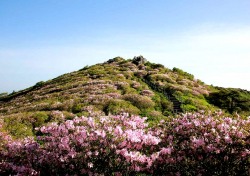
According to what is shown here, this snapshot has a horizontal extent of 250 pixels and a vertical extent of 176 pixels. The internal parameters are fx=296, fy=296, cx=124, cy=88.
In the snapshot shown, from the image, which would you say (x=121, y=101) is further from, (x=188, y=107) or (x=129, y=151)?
(x=129, y=151)

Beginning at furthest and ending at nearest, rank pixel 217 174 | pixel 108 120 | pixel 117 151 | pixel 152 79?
1. pixel 152 79
2. pixel 108 120
3. pixel 217 174
4. pixel 117 151

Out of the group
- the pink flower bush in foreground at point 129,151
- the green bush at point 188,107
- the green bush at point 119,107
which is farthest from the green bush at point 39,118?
the green bush at point 188,107

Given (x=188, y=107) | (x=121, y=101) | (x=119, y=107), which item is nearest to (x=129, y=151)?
(x=119, y=107)

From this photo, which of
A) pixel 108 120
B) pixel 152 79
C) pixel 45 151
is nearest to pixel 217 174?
pixel 108 120

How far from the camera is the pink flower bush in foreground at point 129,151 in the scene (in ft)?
37.4

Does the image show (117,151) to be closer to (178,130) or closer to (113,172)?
(113,172)

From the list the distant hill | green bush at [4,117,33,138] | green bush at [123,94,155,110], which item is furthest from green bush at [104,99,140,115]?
green bush at [4,117,33,138]

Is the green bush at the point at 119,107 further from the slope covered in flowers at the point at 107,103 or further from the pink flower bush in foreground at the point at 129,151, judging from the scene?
the pink flower bush in foreground at the point at 129,151

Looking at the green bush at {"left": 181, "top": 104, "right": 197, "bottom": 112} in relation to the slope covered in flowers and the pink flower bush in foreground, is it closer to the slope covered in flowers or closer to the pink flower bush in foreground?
the slope covered in flowers

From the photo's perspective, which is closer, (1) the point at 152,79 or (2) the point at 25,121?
(2) the point at 25,121

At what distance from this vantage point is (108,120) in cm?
1297

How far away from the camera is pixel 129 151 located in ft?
37.7

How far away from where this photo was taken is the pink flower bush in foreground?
11406 mm

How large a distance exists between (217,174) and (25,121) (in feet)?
67.8
